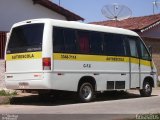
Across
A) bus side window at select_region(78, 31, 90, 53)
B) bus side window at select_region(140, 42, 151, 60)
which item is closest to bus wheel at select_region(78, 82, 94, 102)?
bus side window at select_region(78, 31, 90, 53)

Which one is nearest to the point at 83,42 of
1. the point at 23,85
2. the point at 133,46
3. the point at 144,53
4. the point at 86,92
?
the point at 86,92

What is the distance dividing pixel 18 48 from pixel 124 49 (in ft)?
14.8

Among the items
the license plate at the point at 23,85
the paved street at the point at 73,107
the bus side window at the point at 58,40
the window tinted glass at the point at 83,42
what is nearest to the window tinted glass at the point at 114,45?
the window tinted glass at the point at 83,42

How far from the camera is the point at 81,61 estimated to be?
17031mm

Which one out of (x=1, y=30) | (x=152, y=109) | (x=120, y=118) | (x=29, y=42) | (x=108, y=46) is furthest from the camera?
(x=1, y=30)

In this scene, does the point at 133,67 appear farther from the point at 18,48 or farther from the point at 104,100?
the point at 18,48

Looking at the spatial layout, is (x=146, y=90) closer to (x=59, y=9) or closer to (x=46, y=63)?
(x=46, y=63)

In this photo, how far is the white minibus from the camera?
15.9 metres

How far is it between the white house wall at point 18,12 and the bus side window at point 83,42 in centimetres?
514

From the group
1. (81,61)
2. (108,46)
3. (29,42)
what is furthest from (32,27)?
(108,46)

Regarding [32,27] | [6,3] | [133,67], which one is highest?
[6,3]

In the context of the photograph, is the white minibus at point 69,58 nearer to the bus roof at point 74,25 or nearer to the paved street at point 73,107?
the bus roof at point 74,25

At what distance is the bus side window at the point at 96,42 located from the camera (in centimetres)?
1762

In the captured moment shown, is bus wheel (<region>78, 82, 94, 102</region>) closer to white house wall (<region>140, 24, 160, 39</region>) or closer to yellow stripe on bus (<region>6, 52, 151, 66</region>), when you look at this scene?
yellow stripe on bus (<region>6, 52, 151, 66</region>)
